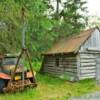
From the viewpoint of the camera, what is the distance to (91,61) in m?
20.8

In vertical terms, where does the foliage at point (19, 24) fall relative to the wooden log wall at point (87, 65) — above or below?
above

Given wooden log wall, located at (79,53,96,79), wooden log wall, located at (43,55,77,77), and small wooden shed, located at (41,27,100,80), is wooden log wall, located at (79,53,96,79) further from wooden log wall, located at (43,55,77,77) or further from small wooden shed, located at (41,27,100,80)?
wooden log wall, located at (43,55,77,77)

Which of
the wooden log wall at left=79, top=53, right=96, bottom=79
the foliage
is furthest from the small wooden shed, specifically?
the foliage

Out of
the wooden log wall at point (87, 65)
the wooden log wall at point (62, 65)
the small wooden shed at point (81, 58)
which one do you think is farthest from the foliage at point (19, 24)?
the wooden log wall at point (87, 65)

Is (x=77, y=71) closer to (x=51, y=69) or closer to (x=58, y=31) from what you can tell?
(x=51, y=69)

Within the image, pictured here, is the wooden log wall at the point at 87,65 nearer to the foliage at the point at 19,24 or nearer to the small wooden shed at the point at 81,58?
the small wooden shed at the point at 81,58

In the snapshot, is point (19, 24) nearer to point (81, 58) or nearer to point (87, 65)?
point (81, 58)

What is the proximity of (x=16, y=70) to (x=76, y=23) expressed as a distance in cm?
2621

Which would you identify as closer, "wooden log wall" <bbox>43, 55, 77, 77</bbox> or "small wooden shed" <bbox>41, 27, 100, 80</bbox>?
"small wooden shed" <bbox>41, 27, 100, 80</bbox>

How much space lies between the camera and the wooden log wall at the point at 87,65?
1998cm

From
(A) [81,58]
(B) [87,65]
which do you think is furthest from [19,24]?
(B) [87,65]

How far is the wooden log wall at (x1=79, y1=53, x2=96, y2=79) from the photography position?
20.0m

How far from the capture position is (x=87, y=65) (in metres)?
20.4

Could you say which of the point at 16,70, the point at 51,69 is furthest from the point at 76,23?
the point at 16,70
